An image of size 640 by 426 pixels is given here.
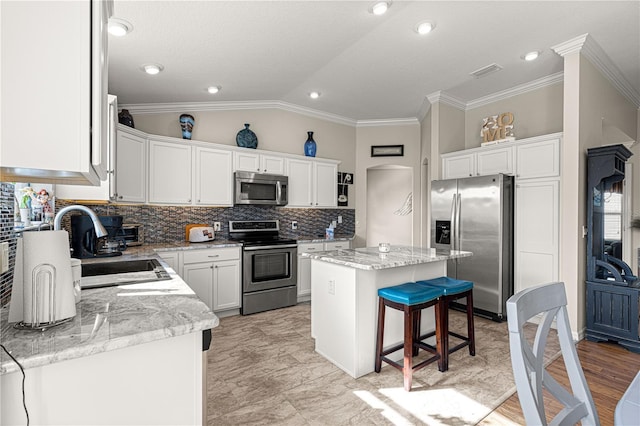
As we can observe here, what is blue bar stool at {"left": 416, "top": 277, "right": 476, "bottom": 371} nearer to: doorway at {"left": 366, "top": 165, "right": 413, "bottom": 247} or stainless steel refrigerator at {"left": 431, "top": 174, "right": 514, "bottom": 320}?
stainless steel refrigerator at {"left": 431, "top": 174, "right": 514, "bottom": 320}

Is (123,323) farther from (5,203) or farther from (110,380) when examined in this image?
(5,203)

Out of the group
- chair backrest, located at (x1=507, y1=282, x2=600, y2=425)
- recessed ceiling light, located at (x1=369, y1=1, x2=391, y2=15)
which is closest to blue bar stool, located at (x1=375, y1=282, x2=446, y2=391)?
chair backrest, located at (x1=507, y1=282, x2=600, y2=425)

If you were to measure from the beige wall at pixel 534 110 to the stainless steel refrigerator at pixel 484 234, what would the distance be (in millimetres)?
973

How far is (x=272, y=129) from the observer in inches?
190

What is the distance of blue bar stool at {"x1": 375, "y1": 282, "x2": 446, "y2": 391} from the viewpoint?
227 centimetres

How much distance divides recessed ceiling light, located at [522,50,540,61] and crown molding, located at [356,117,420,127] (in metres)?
2.04

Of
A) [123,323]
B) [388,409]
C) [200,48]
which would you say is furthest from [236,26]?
[388,409]

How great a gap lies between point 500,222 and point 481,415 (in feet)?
A: 7.62

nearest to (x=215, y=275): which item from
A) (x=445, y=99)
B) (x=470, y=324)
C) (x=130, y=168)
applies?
(x=130, y=168)

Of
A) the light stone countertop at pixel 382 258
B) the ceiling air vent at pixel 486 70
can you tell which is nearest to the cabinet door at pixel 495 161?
the ceiling air vent at pixel 486 70

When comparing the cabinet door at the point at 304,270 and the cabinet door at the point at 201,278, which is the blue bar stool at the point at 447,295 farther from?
the cabinet door at the point at 201,278

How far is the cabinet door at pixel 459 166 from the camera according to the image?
4289mm

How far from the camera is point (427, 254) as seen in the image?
9.11 ft

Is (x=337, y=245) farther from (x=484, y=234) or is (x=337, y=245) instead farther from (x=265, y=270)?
(x=484, y=234)
